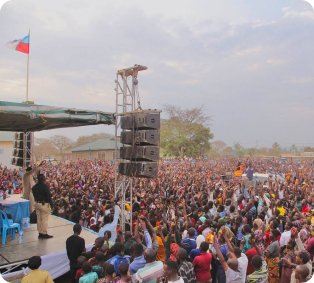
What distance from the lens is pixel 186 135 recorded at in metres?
50.2

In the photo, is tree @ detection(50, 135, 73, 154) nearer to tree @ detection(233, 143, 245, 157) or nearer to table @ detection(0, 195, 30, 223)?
tree @ detection(233, 143, 245, 157)

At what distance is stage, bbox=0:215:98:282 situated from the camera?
539 centimetres

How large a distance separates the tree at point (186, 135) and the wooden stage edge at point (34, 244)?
1579 inches

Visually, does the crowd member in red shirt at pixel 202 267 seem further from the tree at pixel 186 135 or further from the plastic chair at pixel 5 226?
the tree at pixel 186 135

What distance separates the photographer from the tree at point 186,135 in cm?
4856

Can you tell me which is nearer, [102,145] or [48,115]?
[48,115]

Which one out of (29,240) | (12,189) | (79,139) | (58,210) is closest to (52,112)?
(29,240)

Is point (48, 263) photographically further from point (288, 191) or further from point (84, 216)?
point (288, 191)

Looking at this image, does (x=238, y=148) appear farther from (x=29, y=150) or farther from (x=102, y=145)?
(x=29, y=150)

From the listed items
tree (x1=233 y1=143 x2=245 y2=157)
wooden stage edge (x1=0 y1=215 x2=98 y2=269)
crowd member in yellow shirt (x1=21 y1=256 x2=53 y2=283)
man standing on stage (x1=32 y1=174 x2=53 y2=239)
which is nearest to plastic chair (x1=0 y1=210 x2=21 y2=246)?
wooden stage edge (x1=0 y1=215 x2=98 y2=269)

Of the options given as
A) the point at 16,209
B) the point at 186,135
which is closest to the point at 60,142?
the point at 186,135

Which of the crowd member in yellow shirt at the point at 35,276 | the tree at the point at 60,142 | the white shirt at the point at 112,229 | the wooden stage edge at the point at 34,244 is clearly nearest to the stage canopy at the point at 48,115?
the white shirt at the point at 112,229

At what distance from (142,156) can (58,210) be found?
3.90 meters

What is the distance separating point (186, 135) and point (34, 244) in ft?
147
